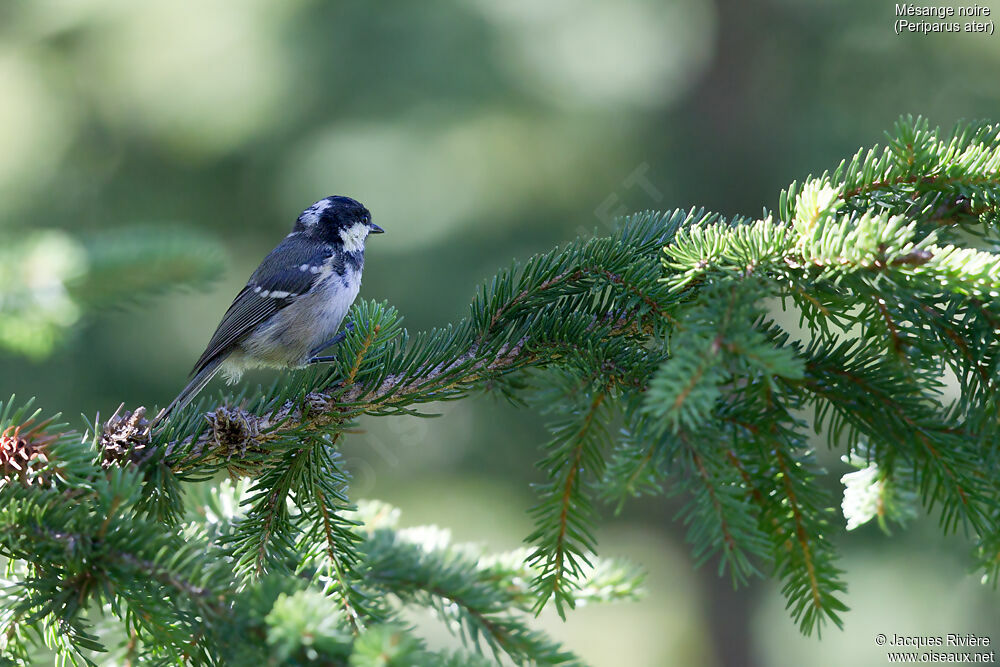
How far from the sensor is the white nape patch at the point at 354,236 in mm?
3693

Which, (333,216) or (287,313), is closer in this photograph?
(287,313)

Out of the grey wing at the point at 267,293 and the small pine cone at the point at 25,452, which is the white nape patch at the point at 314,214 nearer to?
the grey wing at the point at 267,293

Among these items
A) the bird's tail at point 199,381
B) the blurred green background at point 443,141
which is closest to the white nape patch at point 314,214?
the bird's tail at point 199,381

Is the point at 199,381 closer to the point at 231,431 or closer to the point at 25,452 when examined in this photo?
the point at 231,431

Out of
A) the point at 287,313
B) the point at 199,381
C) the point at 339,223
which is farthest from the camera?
the point at 339,223

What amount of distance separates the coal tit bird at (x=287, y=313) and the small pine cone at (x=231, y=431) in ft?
5.03

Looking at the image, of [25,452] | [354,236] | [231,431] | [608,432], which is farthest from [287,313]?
[608,432]

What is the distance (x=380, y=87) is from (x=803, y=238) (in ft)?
20.5

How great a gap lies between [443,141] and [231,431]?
18.6 feet

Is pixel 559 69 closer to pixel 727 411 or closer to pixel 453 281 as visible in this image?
pixel 453 281

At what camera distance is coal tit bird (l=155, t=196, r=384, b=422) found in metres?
3.32

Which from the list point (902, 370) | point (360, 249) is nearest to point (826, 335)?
point (902, 370)

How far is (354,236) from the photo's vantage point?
3.76 m

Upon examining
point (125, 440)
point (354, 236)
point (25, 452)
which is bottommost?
point (25, 452)
